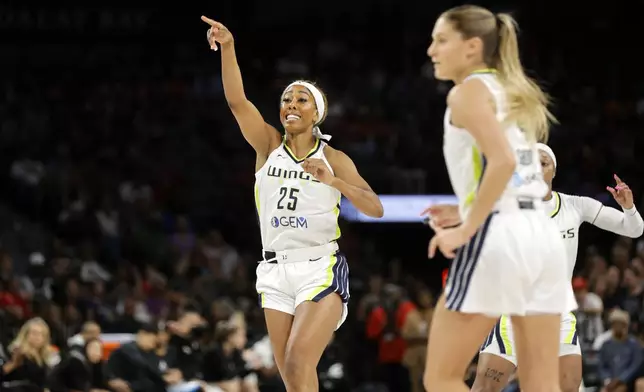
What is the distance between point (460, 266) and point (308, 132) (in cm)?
227

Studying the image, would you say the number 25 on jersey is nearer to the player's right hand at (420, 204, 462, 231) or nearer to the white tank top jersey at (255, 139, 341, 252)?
the white tank top jersey at (255, 139, 341, 252)

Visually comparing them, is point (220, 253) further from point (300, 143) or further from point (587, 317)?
point (300, 143)

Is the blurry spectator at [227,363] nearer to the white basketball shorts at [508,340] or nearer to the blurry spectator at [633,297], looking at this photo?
the white basketball shorts at [508,340]

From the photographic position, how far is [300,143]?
6773 millimetres

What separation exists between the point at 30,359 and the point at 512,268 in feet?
20.4

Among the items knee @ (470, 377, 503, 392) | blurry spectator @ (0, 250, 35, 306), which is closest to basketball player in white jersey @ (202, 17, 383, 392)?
knee @ (470, 377, 503, 392)

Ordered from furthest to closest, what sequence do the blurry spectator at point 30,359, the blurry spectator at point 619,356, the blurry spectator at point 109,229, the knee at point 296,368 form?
the blurry spectator at point 109,229, the blurry spectator at point 619,356, the blurry spectator at point 30,359, the knee at point 296,368

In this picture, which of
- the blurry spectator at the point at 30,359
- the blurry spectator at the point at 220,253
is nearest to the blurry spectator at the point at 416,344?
the blurry spectator at the point at 220,253

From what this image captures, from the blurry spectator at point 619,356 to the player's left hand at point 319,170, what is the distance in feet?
18.5

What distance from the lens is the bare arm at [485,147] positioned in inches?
176

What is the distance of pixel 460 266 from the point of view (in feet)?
15.6

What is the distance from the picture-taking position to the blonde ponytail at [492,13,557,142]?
4.71 metres

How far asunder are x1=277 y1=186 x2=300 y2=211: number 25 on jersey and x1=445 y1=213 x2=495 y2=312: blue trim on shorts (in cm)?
191

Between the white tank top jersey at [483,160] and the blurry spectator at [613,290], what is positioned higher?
the white tank top jersey at [483,160]
